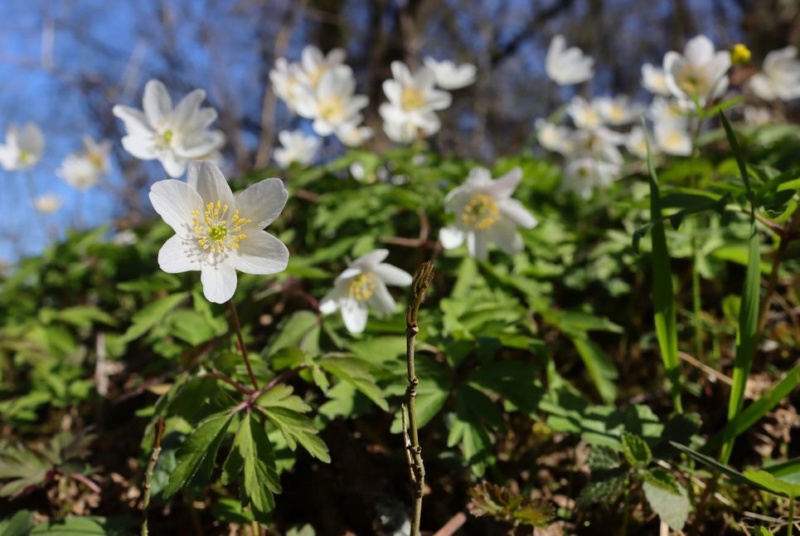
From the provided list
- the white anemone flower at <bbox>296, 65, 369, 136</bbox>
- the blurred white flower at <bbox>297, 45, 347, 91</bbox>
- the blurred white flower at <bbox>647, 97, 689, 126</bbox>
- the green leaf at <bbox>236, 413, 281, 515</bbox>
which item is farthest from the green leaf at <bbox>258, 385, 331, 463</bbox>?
the blurred white flower at <bbox>647, 97, 689, 126</bbox>

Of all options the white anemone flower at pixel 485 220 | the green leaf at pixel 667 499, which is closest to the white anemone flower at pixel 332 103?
the white anemone flower at pixel 485 220

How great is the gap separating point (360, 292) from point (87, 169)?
2824 mm

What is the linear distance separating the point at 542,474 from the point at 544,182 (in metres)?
1.68

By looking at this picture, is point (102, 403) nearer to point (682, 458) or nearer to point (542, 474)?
point (542, 474)

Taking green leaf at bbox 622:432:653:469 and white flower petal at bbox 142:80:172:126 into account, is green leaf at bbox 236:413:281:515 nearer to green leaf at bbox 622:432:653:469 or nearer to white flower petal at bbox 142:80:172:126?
green leaf at bbox 622:432:653:469

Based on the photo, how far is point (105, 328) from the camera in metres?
3.14

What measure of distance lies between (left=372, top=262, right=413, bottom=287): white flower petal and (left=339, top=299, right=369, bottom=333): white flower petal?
0.40 feet

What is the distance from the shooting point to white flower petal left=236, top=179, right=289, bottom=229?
1531 mm

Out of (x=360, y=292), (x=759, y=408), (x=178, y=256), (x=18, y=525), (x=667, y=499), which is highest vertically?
(x=178, y=256)

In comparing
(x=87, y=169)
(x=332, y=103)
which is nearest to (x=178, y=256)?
(x=332, y=103)

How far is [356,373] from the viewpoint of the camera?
64.2 inches

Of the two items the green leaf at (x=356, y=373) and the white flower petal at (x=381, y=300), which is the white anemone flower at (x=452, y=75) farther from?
the green leaf at (x=356, y=373)

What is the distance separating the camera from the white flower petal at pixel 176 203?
4.84ft

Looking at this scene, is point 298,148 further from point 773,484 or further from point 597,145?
point 773,484
